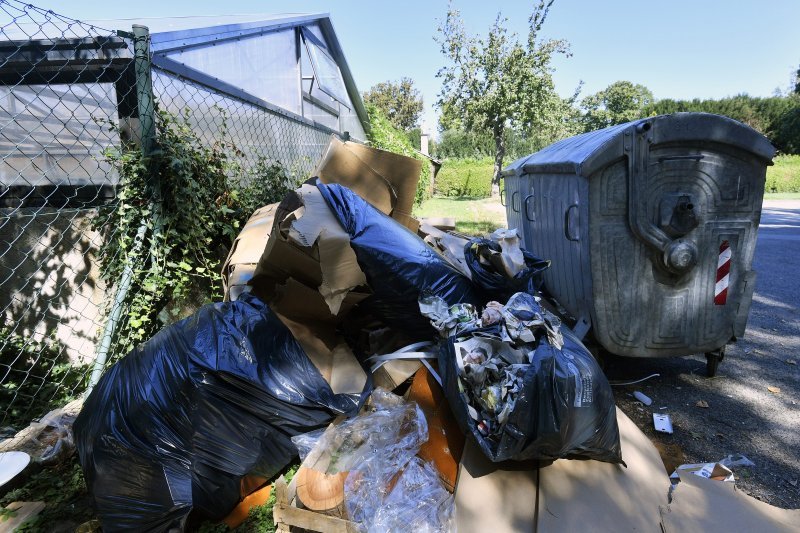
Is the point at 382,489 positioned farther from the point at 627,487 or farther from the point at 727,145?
the point at 727,145

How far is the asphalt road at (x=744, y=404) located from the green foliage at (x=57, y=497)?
103 inches

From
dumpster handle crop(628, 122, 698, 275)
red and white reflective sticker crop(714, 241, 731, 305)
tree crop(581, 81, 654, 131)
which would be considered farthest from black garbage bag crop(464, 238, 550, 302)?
tree crop(581, 81, 654, 131)

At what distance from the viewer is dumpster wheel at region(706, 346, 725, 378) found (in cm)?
283

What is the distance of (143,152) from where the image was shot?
224 centimetres

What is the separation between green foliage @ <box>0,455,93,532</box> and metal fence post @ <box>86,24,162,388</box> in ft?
1.47

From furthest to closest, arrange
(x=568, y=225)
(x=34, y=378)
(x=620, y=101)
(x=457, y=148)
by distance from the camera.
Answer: (x=620, y=101), (x=457, y=148), (x=568, y=225), (x=34, y=378)

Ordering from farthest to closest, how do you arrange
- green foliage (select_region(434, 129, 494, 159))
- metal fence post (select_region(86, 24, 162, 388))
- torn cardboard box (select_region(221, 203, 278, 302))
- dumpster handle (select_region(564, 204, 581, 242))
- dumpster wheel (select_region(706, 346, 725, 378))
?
green foliage (select_region(434, 129, 494, 159)) < dumpster wheel (select_region(706, 346, 725, 378)) < dumpster handle (select_region(564, 204, 581, 242)) < torn cardboard box (select_region(221, 203, 278, 302)) < metal fence post (select_region(86, 24, 162, 388))

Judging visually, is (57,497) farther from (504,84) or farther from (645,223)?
(504,84)

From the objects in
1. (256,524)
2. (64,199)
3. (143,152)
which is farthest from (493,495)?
(64,199)

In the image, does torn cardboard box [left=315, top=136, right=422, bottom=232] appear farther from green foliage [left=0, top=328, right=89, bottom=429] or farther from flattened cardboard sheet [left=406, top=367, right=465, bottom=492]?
green foliage [left=0, top=328, right=89, bottom=429]

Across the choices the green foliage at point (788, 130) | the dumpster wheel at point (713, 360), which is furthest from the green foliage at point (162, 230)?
the green foliage at point (788, 130)

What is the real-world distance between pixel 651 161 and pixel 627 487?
5.61 feet

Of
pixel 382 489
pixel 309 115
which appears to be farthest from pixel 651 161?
pixel 309 115

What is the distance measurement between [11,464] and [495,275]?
85.5 inches
